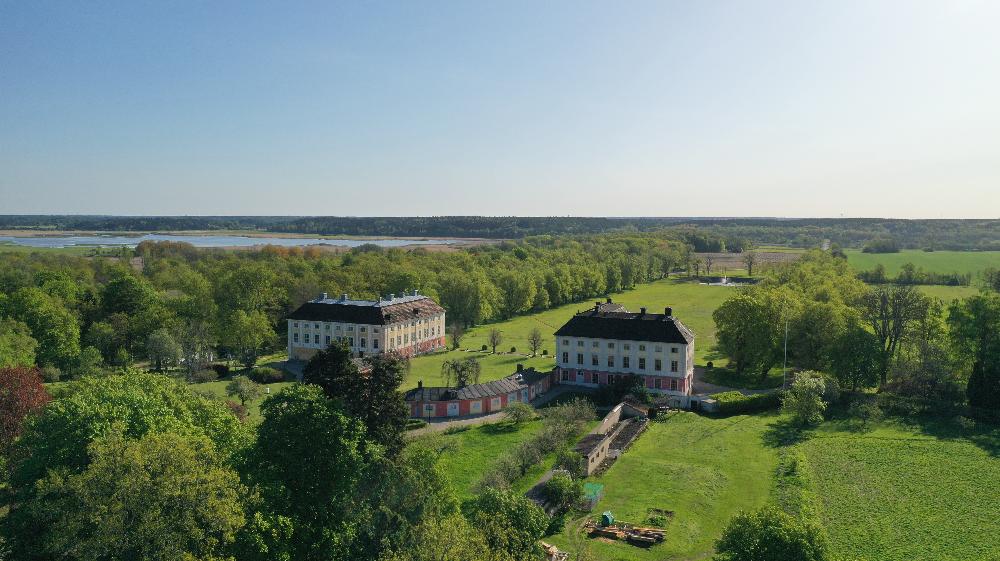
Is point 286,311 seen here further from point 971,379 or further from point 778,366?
point 971,379

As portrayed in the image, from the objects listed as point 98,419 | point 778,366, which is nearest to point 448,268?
point 778,366

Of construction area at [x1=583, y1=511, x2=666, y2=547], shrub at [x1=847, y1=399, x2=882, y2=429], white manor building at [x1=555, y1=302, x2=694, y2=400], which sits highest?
white manor building at [x1=555, y1=302, x2=694, y2=400]

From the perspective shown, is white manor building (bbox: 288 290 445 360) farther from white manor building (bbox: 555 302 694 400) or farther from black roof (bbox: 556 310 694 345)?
black roof (bbox: 556 310 694 345)

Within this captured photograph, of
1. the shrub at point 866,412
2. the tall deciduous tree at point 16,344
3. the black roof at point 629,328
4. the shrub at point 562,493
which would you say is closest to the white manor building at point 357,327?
the black roof at point 629,328

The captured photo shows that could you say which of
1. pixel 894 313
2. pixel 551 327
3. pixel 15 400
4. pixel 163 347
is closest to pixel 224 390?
pixel 163 347

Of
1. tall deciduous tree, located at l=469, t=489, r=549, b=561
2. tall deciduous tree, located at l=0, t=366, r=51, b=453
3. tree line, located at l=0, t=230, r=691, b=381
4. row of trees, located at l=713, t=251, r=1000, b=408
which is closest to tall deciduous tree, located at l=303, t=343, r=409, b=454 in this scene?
tall deciduous tree, located at l=469, t=489, r=549, b=561

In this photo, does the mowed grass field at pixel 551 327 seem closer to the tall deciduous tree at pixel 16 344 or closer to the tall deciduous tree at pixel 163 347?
the tall deciduous tree at pixel 163 347
